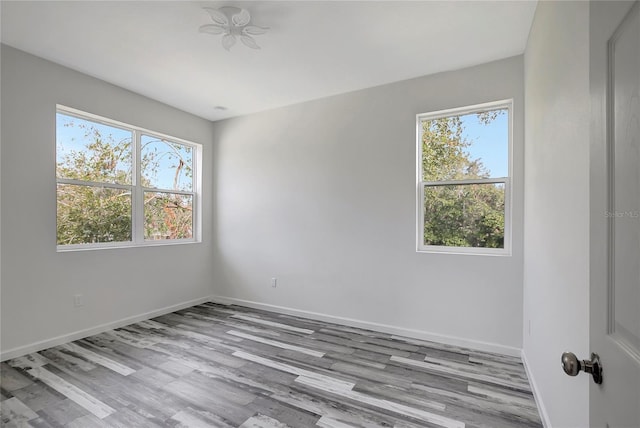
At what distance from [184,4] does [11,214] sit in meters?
2.39

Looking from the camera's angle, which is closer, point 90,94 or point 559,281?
point 559,281

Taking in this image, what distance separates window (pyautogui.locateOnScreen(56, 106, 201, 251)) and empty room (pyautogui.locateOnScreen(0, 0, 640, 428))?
23 mm

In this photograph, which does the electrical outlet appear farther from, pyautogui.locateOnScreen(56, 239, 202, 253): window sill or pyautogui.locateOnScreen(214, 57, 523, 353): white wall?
pyautogui.locateOnScreen(214, 57, 523, 353): white wall

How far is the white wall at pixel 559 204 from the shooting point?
1229 mm

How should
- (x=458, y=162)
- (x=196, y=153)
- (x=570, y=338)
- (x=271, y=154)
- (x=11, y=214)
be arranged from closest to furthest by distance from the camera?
(x=570, y=338) → (x=11, y=214) → (x=458, y=162) → (x=271, y=154) → (x=196, y=153)

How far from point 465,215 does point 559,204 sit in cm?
157

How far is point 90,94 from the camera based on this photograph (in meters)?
3.31

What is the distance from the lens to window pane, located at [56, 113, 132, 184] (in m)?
3.18

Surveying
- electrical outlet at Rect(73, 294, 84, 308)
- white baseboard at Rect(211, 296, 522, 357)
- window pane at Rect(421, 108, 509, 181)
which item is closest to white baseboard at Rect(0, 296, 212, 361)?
electrical outlet at Rect(73, 294, 84, 308)

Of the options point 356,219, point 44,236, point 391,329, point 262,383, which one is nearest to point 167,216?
point 44,236

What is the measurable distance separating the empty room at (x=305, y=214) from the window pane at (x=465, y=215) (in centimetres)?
2

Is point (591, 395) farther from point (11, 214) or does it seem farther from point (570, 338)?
point (11, 214)

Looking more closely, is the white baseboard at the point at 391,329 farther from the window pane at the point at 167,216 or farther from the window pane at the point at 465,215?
the window pane at the point at 167,216

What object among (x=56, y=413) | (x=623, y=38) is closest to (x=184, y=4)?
(x=623, y=38)
